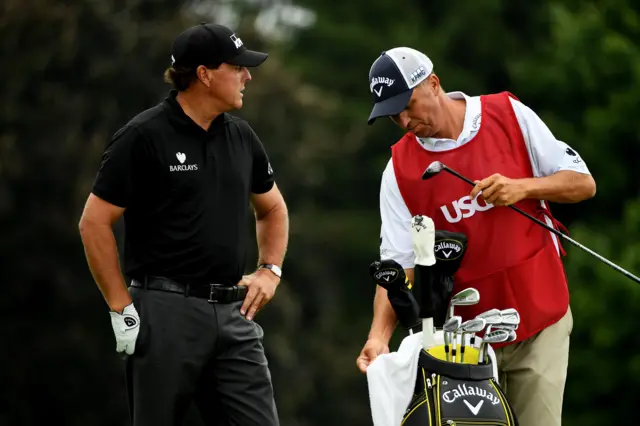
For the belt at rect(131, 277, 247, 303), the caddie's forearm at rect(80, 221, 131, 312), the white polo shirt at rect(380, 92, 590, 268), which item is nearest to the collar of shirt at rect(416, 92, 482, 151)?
the white polo shirt at rect(380, 92, 590, 268)

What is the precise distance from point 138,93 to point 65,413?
5.34 meters

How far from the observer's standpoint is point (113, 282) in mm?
6836

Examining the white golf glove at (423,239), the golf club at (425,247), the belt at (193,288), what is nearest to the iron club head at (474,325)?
the golf club at (425,247)

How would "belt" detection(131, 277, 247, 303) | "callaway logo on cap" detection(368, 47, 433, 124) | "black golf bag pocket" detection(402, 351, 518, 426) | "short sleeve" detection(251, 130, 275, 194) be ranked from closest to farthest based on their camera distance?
"black golf bag pocket" detection(402, 351, 518, 426), "callaway logo on cap" detection(368, 47, 433, 124), "belt" detection(131, 277, 247, 303), "short sleeve" detection(251, 130, 275, 194)

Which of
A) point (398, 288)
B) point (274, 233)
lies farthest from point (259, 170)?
point (398, 288)

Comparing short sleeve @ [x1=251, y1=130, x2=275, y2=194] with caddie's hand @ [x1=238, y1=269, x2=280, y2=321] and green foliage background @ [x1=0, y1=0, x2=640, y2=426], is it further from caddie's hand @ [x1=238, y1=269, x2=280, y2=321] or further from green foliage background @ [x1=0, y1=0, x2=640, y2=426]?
green foliage background @ [x1=0, y1=0, x2=640, y2=426]

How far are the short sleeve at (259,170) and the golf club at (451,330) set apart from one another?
1.34 m

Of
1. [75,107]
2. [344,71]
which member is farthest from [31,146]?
[344,71]

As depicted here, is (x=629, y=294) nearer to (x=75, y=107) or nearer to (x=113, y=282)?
(x=75, y=107)

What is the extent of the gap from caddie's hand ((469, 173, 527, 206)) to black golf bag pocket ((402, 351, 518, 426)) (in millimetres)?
711

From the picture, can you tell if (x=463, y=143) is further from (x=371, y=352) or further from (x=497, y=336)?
(x=371, y=352)

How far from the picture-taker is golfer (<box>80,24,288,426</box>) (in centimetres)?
685

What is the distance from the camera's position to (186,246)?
6906 millimetres

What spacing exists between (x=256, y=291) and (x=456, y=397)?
1255mm
